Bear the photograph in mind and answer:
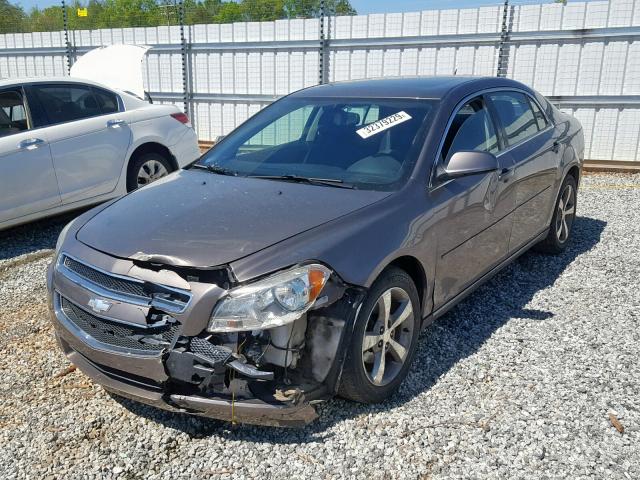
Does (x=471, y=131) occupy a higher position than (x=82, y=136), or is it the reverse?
(x=471, y=131)

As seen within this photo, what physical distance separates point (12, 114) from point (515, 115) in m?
4.73

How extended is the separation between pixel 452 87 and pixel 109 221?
2383 millimetres

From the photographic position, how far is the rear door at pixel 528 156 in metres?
4.53

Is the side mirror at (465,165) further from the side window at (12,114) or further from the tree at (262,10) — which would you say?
the tree at (262,10)

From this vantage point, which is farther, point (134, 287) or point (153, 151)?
point (153, 151)

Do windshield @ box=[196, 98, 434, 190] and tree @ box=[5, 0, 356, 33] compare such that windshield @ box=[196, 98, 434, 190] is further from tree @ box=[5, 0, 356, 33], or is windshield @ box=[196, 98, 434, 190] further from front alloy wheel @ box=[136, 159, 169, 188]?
tree @ box=[5, 0, 356, 33]

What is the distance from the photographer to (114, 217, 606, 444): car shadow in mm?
3027

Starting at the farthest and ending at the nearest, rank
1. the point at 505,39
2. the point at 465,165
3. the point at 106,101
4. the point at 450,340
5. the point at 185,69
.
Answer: the point at 185,69 → the point at 505,39 → the point at 106,101 → the point at 450,340 → the point at 465,165

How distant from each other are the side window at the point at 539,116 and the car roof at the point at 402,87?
610 millimetres

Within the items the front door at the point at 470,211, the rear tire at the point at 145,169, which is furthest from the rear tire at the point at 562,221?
the rear tire at the point at 145,169

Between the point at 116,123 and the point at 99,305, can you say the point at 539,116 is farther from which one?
the point at 116,123

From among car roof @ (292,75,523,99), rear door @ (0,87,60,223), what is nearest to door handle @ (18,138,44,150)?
rear door @ (0,87,60,223)

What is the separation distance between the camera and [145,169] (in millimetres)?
6973

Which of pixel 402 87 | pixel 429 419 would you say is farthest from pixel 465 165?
pixel 429 419
